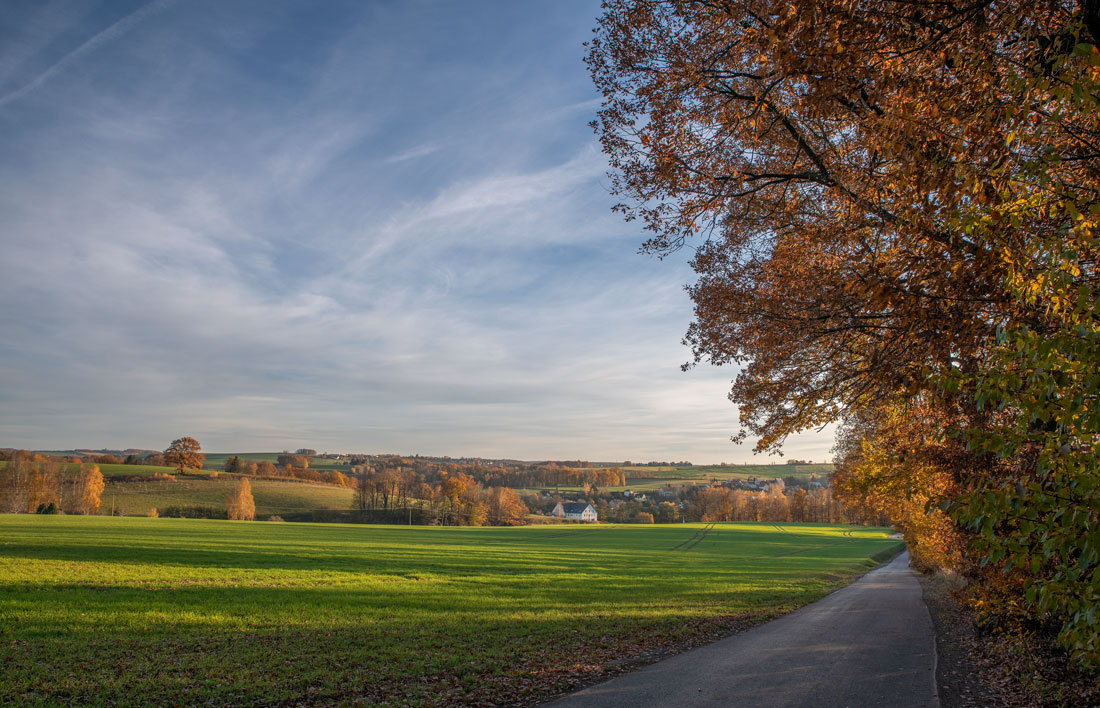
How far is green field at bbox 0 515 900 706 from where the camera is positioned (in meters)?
10.6

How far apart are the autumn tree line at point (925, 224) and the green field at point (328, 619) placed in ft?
25.6

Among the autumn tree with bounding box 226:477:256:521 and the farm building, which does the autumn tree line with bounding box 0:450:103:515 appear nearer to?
the autumn tree with bounding box 226:477:256:521

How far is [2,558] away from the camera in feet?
93.5

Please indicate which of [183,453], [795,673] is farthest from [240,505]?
[795,673]

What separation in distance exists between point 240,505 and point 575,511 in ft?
282

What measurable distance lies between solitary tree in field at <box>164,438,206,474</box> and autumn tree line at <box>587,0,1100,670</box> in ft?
459

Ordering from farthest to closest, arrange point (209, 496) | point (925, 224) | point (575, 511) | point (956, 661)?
point (575, 511)
point (209, 496)
point (956, 661)
point (925, 224)

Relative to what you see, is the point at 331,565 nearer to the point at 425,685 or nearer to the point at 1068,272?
the point at 425,685

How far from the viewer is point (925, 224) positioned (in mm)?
6109

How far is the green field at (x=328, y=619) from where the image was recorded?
34.9ft

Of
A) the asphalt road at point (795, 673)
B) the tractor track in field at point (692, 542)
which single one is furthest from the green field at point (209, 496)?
the asphalt road at point (795, 673)

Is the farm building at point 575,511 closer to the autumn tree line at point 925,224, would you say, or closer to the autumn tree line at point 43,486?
the autumn tree line at point 43,486

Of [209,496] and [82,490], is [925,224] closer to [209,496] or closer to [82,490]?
[209,496]

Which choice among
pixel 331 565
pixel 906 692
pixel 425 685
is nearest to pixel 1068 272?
pixel 906 692
